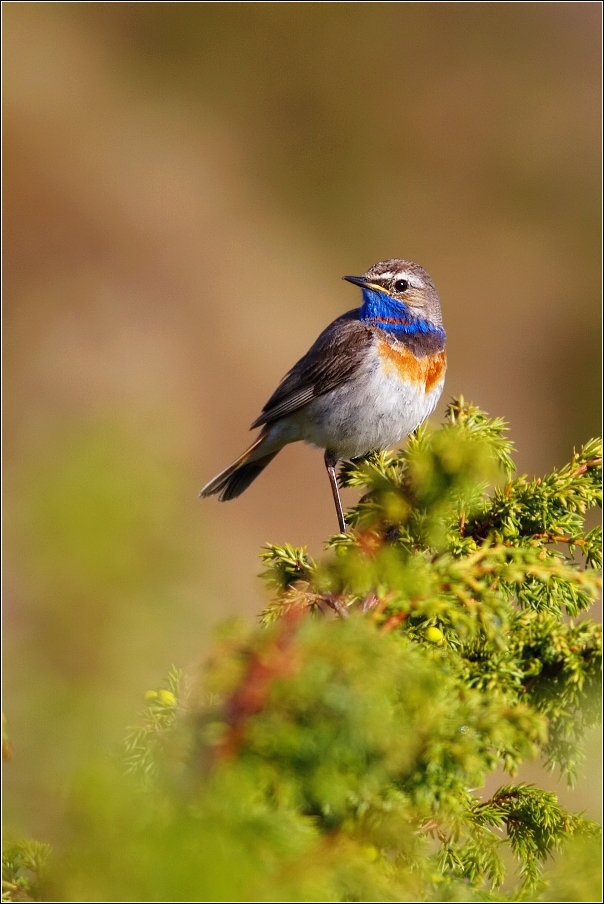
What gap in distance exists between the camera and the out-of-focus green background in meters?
13.1

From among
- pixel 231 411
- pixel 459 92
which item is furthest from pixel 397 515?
pixel 459 92

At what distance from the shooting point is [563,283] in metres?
14.8

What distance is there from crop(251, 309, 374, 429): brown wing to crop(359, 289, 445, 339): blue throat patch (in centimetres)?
10

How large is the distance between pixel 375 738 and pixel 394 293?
440cm

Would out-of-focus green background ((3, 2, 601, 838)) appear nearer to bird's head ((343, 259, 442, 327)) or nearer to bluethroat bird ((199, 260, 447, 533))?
bluethroat bird ((199, 260, 447, 533))

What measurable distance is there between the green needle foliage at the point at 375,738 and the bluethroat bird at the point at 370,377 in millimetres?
2981

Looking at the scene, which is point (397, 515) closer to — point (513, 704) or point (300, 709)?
point (513, 704)

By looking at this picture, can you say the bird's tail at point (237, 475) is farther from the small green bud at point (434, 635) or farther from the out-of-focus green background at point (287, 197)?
the out-of-focus green background at point (287, 197)

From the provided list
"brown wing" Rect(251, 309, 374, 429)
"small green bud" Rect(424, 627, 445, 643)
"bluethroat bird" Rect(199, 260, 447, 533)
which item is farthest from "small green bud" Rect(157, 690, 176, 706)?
"brown wing" Rect(251, 309, 374, 429)

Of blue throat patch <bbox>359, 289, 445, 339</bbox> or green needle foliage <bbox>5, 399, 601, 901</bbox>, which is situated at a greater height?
blue throat patch <bbox>359, 289, 445, 339</bbox>

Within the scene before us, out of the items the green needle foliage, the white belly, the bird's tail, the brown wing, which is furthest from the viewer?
the bird's tail

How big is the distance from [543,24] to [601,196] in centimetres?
269

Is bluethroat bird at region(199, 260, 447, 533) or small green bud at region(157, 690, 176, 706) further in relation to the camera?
bluethroat bird at region(199, 260, 447, 533)

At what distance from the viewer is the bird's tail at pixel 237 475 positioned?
616cm
